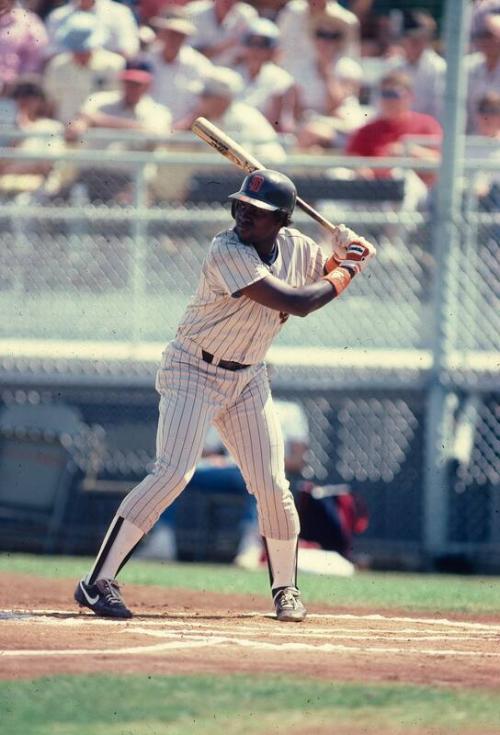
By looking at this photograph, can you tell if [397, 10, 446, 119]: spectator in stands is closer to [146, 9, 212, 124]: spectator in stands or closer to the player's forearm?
[146, 9, 212, 124]: spectator in stands

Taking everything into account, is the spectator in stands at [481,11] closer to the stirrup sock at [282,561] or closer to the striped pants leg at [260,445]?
the striped pants leg at [260,445]

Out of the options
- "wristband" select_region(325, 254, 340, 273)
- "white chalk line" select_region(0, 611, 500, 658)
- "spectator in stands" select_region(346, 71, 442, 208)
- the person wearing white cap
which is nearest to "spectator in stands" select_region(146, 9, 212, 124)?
the person wearing white cap

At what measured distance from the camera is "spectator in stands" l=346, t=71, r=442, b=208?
1017 centimetres

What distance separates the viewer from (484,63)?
33.6 feet

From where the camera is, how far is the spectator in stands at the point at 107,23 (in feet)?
35.1

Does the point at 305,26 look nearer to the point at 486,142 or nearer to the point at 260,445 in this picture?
the point at 486,142

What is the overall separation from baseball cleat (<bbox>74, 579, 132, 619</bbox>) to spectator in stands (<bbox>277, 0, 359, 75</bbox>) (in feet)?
18.1

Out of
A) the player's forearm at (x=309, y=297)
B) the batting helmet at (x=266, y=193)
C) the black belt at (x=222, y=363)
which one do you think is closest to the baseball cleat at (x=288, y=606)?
the black belt at (x=222, y=363)

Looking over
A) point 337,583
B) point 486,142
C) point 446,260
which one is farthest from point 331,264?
point 486,142

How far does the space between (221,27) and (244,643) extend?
6525mm

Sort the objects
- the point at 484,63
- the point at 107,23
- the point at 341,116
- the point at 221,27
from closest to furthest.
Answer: the point at 484,63 → the point at 341,116 → the point at 107,23 → the point at 221,27

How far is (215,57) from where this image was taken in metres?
10.8

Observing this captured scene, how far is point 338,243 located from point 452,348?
13.6ft

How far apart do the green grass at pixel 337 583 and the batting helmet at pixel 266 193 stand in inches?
89.5
